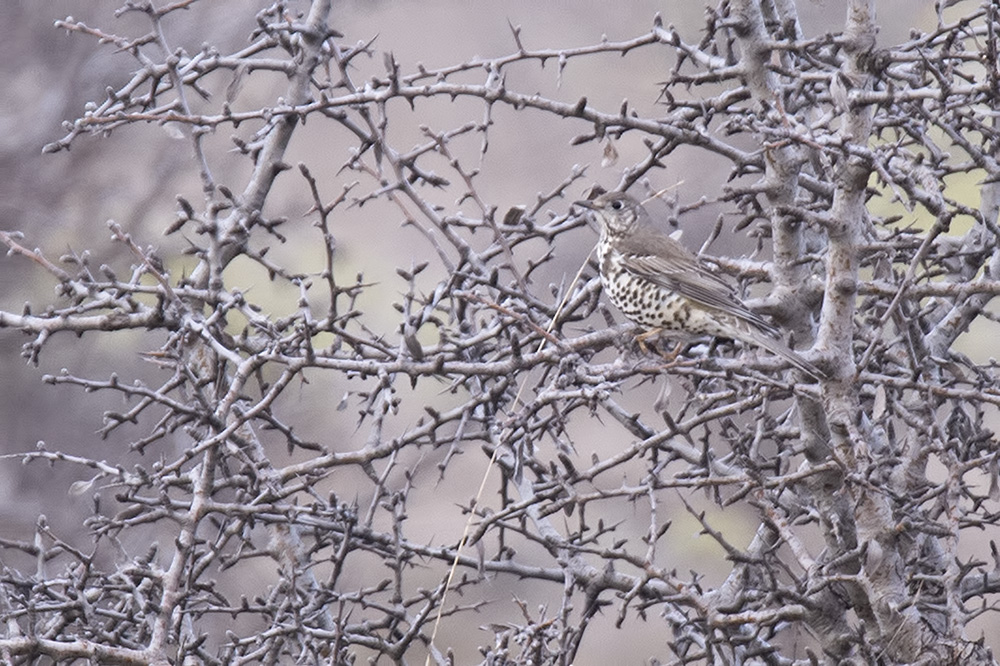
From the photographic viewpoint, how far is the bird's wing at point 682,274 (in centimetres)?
396

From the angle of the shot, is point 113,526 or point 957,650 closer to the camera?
point 957,650

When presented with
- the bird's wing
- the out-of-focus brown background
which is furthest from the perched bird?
the out-of-focus brown background

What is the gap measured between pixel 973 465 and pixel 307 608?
5.55 ft

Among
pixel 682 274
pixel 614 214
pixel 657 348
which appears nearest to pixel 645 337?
pixel 657 348

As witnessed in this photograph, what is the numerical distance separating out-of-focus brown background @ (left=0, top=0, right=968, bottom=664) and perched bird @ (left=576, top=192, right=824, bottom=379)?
2.13 m

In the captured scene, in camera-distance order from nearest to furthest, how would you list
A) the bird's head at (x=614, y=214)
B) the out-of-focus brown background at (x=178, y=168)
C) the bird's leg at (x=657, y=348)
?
1. the bird's leg at (x=657, y=348)
2. the bird's head at (x=614, y=214)
3. the out-of-focus brown background at (x=178, y=168)

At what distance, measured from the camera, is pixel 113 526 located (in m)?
3.31

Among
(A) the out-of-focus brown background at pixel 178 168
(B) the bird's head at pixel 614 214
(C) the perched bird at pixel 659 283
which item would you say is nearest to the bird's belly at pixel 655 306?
(C) the perched bird at pixel 659 283

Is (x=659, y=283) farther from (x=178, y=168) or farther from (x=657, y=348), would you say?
(x=178, y=168)

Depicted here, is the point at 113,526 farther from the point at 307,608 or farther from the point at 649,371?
the point at 649,371

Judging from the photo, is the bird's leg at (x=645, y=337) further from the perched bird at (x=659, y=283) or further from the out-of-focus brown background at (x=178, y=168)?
the out-of-focus brown background at (x=178, y=168)

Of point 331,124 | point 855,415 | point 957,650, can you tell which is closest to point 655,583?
point 855,415

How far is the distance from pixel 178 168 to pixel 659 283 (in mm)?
3926

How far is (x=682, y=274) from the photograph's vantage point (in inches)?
174
